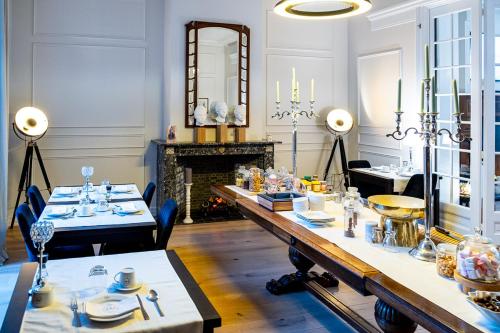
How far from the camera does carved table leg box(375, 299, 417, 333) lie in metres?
2.26

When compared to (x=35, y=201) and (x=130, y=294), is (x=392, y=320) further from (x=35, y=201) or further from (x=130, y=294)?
(x=35, y=201)

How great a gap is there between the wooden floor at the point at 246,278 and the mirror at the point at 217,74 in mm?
1459

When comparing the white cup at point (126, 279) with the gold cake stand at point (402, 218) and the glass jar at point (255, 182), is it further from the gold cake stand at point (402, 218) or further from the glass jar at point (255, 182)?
the glass jar at point (255, 182)

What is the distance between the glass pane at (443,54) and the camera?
5219mm

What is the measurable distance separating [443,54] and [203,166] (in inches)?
132

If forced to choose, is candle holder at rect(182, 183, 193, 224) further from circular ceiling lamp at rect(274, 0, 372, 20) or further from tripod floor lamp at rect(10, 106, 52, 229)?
circular ceiling lamp at rect(274, 0, 372, 20)

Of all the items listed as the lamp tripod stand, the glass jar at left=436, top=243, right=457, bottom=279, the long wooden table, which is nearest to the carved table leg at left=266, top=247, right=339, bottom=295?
the long wooden table

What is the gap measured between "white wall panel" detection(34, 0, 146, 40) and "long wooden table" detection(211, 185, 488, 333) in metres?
3.63

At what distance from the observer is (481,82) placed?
186 inches

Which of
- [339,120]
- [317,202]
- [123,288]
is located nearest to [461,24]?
[339,120]

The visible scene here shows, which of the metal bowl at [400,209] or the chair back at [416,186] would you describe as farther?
the chair back at [416,186]

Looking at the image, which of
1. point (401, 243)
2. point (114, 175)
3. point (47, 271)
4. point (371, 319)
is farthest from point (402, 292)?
point (114, 175)

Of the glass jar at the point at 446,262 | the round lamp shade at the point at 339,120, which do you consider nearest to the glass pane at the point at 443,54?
the round lamp shade at the point at 339,120

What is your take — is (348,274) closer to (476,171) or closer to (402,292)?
(402,292)
